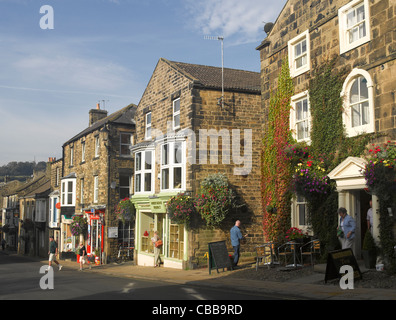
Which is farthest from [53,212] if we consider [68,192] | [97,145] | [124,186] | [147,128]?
[147,128]

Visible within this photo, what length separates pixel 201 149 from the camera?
798 inches

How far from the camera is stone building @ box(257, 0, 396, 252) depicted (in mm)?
12562

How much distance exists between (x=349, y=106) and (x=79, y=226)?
22.9m

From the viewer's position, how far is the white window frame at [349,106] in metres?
13.0

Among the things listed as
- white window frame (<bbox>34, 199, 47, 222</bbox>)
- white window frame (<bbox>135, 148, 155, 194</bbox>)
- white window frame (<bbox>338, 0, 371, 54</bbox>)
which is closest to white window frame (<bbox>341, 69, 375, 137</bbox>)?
white window frame (<bbox>338, 0, 371, 54</bbox>)

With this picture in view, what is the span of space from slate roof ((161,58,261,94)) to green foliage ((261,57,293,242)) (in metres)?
3.77

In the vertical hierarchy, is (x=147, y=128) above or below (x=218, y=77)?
below

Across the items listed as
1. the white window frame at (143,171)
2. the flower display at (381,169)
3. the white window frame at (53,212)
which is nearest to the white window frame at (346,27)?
the flower display at (381,169)

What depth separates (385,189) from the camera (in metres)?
11.8

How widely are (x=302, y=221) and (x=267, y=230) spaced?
5.59 ft

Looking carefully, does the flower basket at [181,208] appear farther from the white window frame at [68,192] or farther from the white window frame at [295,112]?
the white window frame at [68,192]

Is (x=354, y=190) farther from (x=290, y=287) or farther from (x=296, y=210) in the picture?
(x=290, y=287)

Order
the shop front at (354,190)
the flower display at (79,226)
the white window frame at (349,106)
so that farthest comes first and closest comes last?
the flower display at (79,226)
the white window frame at (349,106)
the shop front at (354,190)
